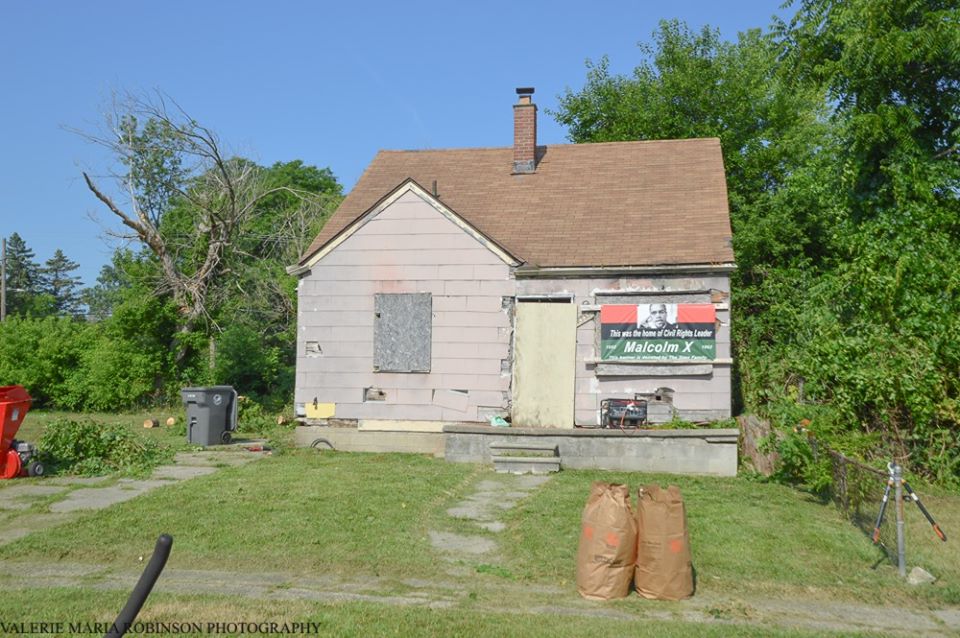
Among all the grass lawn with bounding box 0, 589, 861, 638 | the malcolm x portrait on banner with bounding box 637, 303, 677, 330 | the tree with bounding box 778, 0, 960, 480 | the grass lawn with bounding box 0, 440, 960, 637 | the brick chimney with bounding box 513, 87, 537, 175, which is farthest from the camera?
the brick chimney with bounding box 513, 87, 537, 175

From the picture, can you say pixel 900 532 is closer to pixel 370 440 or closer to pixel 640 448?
pixel 640 448

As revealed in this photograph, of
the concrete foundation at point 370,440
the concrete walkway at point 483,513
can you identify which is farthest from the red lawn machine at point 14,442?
the concrete walkway at point 483,513

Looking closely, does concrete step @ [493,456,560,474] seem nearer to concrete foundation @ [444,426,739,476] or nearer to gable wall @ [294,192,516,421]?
concrete foundation @ [444,426,739,476]

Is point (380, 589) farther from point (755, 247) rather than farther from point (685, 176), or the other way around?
point (755, 247)

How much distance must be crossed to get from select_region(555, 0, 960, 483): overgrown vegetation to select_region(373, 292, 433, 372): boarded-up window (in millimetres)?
6439

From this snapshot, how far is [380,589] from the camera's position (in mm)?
7320

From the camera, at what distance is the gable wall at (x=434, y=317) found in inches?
619

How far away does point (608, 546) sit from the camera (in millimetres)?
6934

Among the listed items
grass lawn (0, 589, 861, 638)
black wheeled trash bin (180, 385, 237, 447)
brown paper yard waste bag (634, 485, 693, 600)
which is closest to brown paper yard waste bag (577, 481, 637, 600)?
brown paper yard waste bag (634, 485, 693, 600)

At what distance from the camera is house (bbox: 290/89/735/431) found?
49.0 ft

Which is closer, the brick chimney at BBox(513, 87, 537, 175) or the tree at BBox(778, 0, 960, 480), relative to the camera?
the tree at BBox(778, 0, 960, 480)

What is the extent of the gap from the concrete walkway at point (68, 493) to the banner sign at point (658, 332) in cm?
703

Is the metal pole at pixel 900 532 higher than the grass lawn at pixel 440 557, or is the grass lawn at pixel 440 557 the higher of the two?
the metal pole at pixel 900 532

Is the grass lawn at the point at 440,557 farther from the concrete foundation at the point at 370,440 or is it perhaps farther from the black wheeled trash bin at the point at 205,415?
the black wheeled trash bin at the point at 205,415
